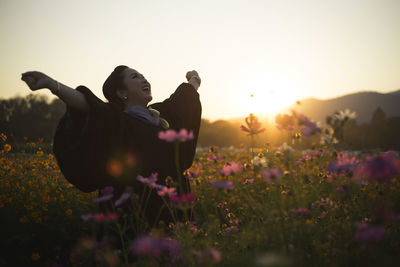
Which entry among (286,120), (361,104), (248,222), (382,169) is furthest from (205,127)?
(361,104)

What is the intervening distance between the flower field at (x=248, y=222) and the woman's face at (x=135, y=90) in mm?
922

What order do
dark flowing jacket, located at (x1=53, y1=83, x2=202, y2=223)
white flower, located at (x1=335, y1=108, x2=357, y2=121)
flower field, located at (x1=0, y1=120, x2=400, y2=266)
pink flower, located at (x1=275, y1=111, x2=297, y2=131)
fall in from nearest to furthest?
1. flower field, located at (x1=0, y1=120, x2=400, y2=266)
2. pink flower, located at (x1=275, y1=111, x2=297, y2=131)
3. white flower, located at (x1=335, y1=108, x2=357, y2=121)
4. dark flowing jacket, located at (x1=53, y1=83, x2=202, y2=223)

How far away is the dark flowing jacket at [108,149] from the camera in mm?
2261

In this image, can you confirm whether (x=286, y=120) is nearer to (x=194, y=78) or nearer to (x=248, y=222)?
(x=248, y=222)

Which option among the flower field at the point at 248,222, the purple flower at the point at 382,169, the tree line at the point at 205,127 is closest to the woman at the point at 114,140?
the flower field at the point at 248,222

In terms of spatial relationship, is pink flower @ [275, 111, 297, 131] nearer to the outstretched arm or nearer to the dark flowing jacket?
the dark flowing jacket

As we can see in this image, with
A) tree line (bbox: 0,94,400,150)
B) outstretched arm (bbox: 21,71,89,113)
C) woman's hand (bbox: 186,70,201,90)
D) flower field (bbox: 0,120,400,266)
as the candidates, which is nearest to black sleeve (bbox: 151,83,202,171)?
woman's hand (bbox: 186,70,201,90)

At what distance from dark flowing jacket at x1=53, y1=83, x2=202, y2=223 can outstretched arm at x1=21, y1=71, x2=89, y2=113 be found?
2.2 inches

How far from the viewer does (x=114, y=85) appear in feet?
10.0

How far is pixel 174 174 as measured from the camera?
2752 mm

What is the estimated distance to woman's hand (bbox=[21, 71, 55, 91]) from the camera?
75.4 inches

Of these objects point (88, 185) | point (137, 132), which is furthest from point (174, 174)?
point (88, 185)

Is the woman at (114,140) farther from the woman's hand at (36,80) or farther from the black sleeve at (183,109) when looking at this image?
the black sleeve at (183,109)

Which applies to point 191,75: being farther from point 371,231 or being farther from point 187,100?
point 371,231
